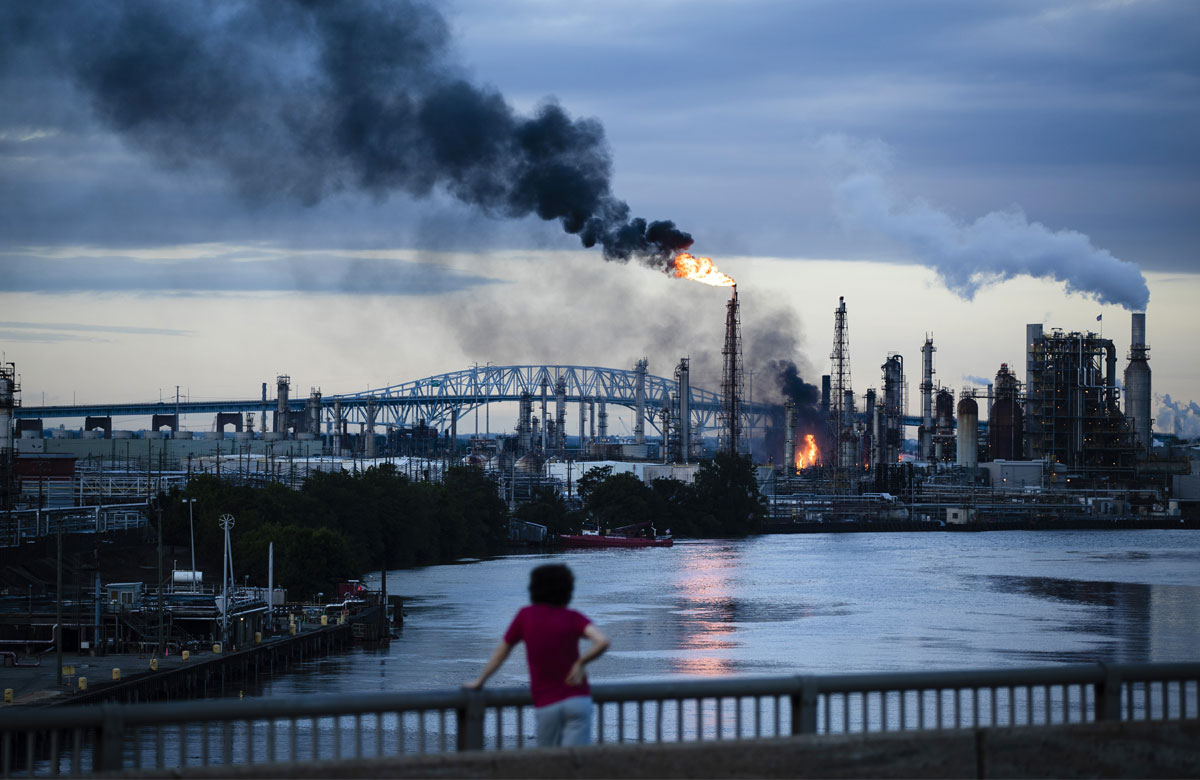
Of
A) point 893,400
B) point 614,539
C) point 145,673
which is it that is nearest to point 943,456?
point 893,400

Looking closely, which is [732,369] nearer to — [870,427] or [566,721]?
[870,427]

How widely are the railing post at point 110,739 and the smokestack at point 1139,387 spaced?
126737mm

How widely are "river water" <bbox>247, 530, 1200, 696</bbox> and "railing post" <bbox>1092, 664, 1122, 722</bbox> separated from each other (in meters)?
20.2

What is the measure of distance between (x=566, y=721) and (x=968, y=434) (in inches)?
5439

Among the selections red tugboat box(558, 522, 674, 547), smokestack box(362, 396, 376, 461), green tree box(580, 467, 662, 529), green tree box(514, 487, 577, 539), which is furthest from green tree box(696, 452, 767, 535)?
smokestack box(362, 396, 376, 461)

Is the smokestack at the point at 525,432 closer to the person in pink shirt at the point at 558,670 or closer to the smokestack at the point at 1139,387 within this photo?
the smokestack at the point at 1139,387

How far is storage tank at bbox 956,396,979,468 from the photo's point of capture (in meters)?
140

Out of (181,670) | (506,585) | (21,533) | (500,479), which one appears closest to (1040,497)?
(500,479)

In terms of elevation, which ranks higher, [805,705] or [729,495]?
[805,705]

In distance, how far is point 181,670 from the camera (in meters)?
35.1

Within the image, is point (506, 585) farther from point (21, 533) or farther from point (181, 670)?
point (181, 670)

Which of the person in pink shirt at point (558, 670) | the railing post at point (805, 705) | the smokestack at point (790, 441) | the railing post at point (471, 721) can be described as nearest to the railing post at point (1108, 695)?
the railing post at point (805, 705)

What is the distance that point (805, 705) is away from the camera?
249 inches

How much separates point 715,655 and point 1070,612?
19051mm
